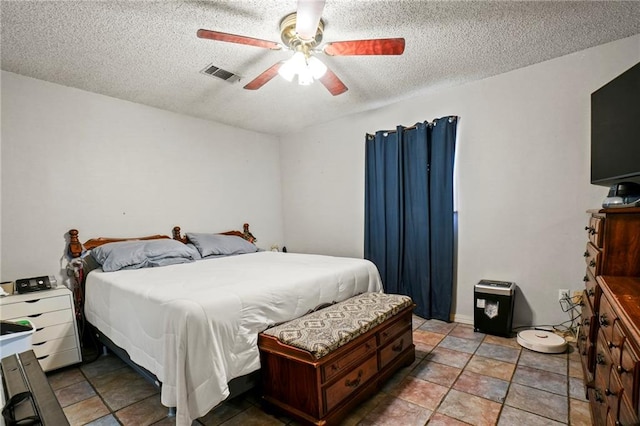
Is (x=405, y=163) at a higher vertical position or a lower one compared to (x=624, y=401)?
higher

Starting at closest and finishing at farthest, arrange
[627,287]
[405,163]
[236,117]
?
[627,287] → [405,163] → [236,117]

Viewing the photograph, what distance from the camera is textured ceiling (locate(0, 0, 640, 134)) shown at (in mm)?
1864

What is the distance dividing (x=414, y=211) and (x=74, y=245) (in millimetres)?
3337

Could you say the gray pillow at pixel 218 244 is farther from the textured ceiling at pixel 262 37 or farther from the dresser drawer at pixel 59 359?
the textured ceiling at pixel 262 37

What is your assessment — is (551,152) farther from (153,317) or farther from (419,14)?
(153,317)

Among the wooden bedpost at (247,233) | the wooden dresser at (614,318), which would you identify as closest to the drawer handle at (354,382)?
the wooden dresser at (614,318)

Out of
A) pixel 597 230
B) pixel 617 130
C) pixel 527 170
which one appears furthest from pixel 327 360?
pixel 527 170

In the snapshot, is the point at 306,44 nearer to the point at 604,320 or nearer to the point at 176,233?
the point at 604,320

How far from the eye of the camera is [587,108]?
8.07 ft

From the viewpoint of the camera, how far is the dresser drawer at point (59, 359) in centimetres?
229

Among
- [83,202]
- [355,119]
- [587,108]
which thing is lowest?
[83,202]

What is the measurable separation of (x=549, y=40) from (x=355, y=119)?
2.03m

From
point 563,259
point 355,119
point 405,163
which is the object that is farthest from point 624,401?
point 355,119

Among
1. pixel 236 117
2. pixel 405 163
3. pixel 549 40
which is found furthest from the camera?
pixel 236 117
